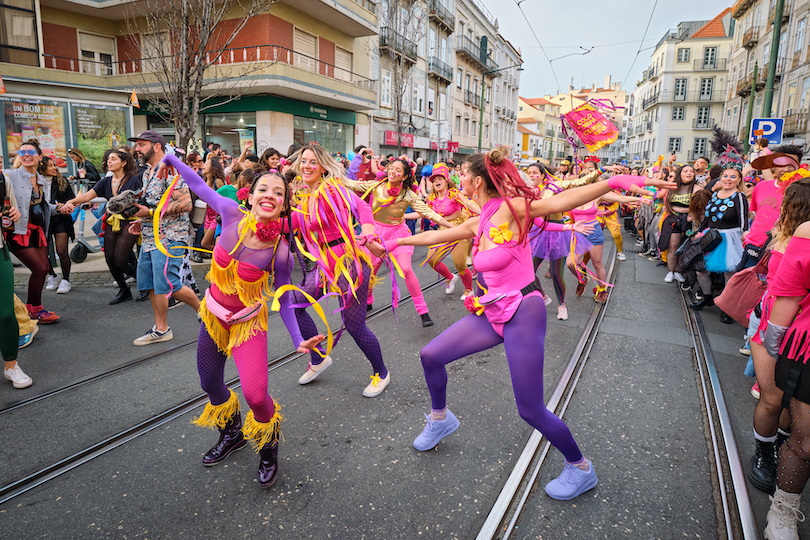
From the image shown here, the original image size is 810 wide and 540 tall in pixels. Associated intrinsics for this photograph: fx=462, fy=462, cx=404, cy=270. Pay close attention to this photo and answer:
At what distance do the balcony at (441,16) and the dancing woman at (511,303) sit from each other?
95.6 feet

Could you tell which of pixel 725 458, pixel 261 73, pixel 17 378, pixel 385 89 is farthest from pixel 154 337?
pixel 385 89

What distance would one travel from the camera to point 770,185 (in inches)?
199

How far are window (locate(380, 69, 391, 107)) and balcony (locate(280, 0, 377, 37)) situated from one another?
328 cm

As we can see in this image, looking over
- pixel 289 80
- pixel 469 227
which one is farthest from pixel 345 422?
pixel 289 80

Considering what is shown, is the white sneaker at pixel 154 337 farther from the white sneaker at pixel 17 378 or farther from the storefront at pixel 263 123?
the storefront at pixel 263 123

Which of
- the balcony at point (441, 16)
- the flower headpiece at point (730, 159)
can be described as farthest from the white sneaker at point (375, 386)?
the balcony at point (441, 16)

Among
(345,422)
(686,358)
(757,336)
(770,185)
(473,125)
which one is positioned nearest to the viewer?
(757,336)

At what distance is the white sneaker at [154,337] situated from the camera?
462cm

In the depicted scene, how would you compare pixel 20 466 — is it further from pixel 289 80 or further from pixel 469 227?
pixel 289 80

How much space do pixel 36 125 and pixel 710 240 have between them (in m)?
14.5

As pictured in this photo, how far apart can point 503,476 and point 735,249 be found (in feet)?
17.5

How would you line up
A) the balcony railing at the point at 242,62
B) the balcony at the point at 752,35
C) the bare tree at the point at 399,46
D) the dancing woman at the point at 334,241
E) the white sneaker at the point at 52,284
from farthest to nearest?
the balcony at the point at 752,35 → the bare tree at the point at 399,46 → the balcony railing at the point at 242,62 → the white sneaker at the point at 52,284 → the dancing woman at the point at 334,241

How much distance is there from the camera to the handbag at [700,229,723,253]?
621 cm

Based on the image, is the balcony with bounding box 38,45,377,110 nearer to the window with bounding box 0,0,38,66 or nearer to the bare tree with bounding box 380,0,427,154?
the window with bounding box 0,0,38,66
